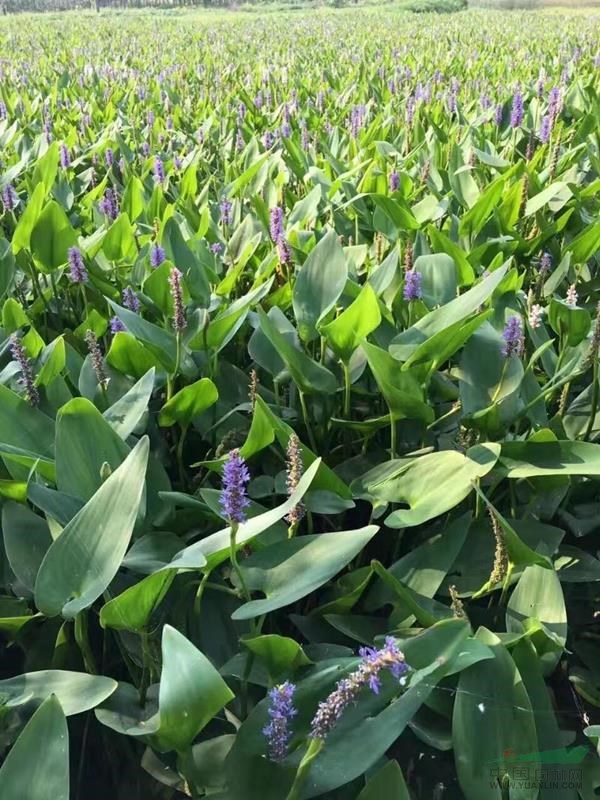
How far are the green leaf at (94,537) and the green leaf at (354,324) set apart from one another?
1.59 feet

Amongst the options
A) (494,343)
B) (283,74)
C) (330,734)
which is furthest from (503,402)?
(283,74)

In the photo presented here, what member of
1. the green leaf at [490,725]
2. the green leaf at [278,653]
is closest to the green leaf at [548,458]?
the green leaf at [490,725]

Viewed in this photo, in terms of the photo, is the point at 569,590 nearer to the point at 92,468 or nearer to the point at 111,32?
the point at 92,468

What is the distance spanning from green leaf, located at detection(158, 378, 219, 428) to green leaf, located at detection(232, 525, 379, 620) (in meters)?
0.32

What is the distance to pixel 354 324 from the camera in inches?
48.3

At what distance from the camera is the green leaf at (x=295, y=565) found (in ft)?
2.73

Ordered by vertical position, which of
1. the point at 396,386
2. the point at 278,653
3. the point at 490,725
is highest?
the point at 396,386

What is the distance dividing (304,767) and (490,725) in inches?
11.1

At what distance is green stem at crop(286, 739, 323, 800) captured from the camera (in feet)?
2.11

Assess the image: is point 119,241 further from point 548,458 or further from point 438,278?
point 548,458

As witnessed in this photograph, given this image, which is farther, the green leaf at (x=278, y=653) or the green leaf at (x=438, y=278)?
the green leaf at (x=438, y=278)

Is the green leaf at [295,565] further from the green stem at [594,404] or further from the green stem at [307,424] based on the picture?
the green stem at [594,404]

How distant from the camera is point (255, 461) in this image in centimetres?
126

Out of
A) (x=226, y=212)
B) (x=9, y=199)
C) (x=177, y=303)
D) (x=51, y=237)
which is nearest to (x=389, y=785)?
(x=177, y=303)
